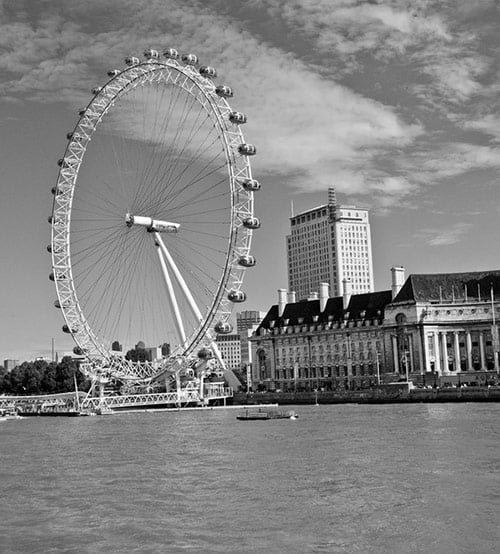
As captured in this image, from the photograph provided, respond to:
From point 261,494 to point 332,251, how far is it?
15407 cm

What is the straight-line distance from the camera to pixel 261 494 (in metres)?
23.4

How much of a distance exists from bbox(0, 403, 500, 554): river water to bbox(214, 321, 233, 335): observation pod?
18084 millimetres

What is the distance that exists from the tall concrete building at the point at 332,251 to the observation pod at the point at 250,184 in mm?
115741

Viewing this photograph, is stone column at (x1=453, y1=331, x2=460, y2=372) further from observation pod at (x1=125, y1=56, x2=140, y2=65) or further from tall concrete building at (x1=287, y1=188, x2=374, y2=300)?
tall concrete building at (x1=287, y1=188, x2=374, y2=300)

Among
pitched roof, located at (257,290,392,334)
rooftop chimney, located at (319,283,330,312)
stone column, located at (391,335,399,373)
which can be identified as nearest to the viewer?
stone column, located at (391,335,399,373)

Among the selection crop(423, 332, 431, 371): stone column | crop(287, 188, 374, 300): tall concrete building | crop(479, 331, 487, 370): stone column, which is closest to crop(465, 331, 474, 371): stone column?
crop(479, 331, 487, 370): stone column

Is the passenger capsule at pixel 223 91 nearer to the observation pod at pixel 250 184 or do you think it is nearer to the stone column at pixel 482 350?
the observation pod at pixel 250 184

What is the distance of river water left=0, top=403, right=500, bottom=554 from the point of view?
59.3 feet

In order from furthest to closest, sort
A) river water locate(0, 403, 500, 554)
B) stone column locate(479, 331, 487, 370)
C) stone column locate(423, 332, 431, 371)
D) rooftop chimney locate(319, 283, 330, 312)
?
rooftop chimney locate(319, 283, 330, 312), stone column locate(479, 331, 487, 370), stone column locate(423, 332, 431, 371), river water locate(0, 403, 500, 554)

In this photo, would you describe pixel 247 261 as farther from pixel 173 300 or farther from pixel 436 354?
pixel 436 354

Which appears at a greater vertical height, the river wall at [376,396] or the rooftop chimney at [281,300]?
the rooftop chimney at [281,300]

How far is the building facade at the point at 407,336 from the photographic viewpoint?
95.9 m

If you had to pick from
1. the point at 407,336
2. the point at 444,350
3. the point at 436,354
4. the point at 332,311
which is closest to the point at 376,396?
the point at 407,336

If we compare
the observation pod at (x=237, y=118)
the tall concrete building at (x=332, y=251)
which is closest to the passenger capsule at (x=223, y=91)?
the observation pod at (x=237, y=118)
